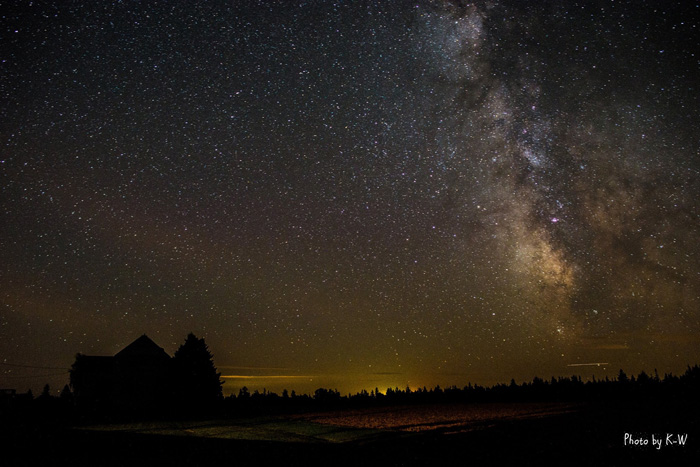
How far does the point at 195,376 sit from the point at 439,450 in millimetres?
27676

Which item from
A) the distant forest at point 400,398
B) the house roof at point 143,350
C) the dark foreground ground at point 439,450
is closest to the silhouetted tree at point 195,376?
the distant forest at point 400,398

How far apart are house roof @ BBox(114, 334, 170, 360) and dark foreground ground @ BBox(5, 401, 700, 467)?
29960 mm

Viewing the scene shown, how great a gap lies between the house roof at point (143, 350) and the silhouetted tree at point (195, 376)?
9.33 m

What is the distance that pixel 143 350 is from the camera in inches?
1626

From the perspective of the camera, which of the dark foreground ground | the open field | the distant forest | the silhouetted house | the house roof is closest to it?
the dark foreground ground

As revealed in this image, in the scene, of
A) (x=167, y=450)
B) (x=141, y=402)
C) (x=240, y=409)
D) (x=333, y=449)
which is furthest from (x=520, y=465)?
(x=141, y=402)

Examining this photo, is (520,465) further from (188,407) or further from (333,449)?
(188,407)

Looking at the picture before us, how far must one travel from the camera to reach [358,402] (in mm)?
39375

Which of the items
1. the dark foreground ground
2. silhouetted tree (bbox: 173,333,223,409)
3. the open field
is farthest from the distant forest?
the dark foreground ground

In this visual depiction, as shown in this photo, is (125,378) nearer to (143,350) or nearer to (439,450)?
(143,350)

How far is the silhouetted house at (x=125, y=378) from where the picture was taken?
3831 centimetres

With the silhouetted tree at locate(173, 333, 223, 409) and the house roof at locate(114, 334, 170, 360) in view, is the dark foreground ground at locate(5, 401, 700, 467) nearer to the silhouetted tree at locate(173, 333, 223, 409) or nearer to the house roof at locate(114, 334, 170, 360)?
the silhouetted tree at locate(173, 333, 223, 409)

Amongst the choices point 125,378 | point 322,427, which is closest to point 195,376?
point 125,378

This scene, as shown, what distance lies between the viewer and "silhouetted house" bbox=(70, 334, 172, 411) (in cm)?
3831
